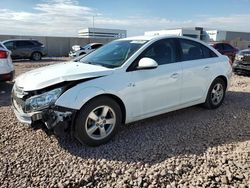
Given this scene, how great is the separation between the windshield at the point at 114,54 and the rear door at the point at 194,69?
909 mm

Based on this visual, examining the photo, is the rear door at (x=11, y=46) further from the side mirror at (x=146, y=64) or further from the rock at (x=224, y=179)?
the rock at (x=224, y=179)

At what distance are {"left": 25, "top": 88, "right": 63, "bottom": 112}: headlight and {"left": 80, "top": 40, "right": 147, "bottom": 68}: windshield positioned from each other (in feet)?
3.22

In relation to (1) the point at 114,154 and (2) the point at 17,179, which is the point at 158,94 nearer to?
(1) the point at 114,154

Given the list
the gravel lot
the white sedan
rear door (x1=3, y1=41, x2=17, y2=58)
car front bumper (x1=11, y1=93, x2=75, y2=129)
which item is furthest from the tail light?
rear door (x1=3, y1=41, x2=17, y2=58)

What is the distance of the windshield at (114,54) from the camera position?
4.20 meters

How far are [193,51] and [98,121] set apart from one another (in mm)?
2483

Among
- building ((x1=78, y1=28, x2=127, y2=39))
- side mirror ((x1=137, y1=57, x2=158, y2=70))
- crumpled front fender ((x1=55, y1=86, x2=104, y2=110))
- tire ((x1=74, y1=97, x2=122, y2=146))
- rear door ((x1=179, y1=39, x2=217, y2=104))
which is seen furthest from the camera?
building ((x1=78, y1=28, x2=127, y2=39))

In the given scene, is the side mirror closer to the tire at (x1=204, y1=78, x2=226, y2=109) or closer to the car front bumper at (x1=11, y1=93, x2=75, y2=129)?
the car front bumper at (x1=11, y1=93, x2=75, y2=129)

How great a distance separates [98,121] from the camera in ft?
12.3

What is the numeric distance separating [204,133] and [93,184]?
2.19 meters

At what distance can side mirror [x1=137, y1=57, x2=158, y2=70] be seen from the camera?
13.0ft

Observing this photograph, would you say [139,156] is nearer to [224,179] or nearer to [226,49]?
[224,179]

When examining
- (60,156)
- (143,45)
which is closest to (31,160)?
(60,156)

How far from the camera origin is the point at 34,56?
63.5 feet
